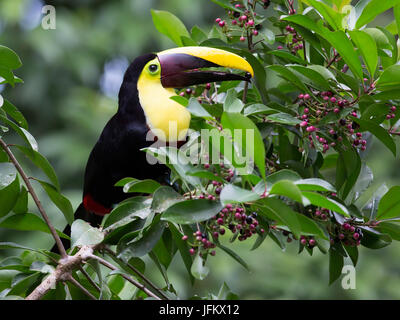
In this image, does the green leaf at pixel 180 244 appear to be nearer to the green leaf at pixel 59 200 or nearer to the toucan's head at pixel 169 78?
the green leaf at pixel 59 200

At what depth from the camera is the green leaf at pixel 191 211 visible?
1.38 metres

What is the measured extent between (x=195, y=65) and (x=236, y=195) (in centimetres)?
80

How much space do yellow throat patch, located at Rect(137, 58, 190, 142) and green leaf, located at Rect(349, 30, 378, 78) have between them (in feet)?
1.98

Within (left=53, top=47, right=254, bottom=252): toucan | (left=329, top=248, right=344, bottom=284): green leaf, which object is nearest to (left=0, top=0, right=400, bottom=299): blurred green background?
(left=53, top=47, right=254, bottom=252): toucan

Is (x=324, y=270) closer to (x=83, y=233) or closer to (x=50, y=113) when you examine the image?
(x=50, y=113)

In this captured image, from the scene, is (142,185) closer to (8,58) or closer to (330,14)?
(8,58)

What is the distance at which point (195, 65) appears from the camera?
1982 mm

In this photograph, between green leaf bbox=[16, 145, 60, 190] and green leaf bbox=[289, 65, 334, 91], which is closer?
green leaf bbox=[289, 65, 334, 91]

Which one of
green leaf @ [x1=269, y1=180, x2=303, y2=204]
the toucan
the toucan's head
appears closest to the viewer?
green leaf @ [x1=269, y1=180, x2=303, y2=204]

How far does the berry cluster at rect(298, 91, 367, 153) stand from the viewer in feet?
5.29

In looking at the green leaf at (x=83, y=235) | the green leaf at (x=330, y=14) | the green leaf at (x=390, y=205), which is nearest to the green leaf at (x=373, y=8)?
the green leaf at (x=330, y=14)

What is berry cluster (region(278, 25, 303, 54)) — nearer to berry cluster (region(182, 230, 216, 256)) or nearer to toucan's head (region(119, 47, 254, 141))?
toucan's head (region(119, 47, 254, 141))

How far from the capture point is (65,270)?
1.57 meters
